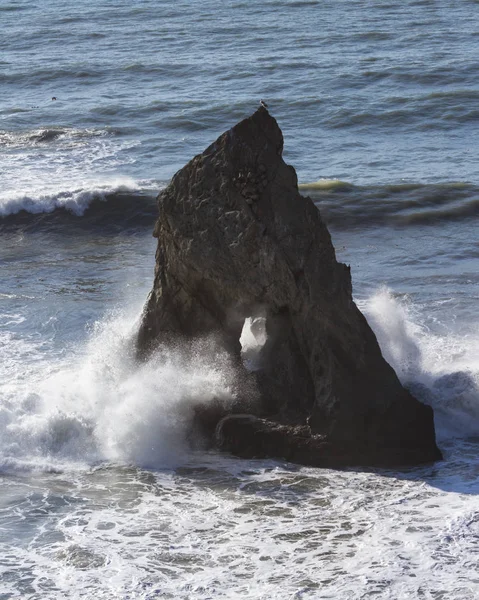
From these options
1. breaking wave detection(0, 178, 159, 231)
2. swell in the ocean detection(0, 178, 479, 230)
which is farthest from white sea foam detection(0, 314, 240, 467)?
swell in the ocean detection(0, 178, 479, 230)

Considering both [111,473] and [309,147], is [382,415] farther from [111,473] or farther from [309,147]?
[309,147]

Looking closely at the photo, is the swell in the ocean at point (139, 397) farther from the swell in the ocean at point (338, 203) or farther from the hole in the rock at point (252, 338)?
the swell in the ocean at point (338, 203)

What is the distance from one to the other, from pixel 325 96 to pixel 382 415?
1768 cm

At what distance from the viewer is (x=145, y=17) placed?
120 feet

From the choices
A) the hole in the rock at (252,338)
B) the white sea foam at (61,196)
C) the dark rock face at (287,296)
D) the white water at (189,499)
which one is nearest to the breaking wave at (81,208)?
the white sea foam at (61,196)

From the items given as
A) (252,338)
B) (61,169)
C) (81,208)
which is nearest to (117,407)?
(252,338)

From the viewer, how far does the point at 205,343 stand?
37.6ft

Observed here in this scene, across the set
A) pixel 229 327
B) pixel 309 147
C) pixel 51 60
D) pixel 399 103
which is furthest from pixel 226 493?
pixel 51 60

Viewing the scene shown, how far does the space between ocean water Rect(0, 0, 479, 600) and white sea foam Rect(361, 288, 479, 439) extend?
0.10 feet

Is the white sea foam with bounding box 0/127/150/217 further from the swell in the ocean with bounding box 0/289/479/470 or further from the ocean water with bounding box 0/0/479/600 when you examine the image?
the swell in the ocean with bounding box 0/289/479/470

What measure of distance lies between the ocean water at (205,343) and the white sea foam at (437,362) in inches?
1.2

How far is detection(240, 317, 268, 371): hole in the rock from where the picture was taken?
1148 centimetres

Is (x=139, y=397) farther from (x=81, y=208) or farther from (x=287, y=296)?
(x=81, y=208)

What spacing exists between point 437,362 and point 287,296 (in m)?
2.59
